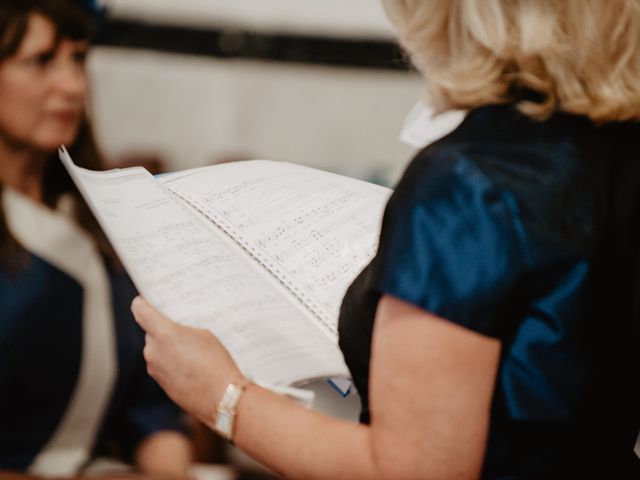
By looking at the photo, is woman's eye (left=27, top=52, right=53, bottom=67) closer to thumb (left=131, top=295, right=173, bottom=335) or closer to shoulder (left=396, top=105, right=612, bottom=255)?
thumb (left=131, top=295, right=173, bottom=335)

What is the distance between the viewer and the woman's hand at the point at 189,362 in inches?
26.6

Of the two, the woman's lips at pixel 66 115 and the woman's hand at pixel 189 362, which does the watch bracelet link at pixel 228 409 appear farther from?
the woman's lips at pixel 66 115

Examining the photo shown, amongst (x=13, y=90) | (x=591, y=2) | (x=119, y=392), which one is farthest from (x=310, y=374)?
(x=13, y=90)

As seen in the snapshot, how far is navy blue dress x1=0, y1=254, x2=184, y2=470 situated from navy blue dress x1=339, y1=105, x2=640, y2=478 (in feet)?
2.88

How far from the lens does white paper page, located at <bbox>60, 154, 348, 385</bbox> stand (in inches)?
25.0

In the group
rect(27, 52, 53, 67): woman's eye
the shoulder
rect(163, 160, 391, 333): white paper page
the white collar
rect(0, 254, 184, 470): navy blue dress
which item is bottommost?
rect(0, 254, 184, 470): navy blue dress

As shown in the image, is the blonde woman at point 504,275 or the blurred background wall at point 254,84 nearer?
the blonde woman at point 504,275

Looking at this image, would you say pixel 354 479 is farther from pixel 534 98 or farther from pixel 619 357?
pixel 534 98

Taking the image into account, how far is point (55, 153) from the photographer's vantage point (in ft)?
4.78

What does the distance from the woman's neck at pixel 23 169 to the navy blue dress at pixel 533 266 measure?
1014 mm

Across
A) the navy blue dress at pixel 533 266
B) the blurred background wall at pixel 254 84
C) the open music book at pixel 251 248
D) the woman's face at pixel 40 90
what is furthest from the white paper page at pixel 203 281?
the blurred background wall at pixel 254 84

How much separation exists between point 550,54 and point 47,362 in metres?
1.08

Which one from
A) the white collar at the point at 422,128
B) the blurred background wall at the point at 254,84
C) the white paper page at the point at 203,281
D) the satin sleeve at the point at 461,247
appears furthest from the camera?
the blurred background wall at the point at 254,84

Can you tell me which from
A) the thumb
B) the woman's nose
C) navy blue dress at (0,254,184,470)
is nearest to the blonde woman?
the thumb
